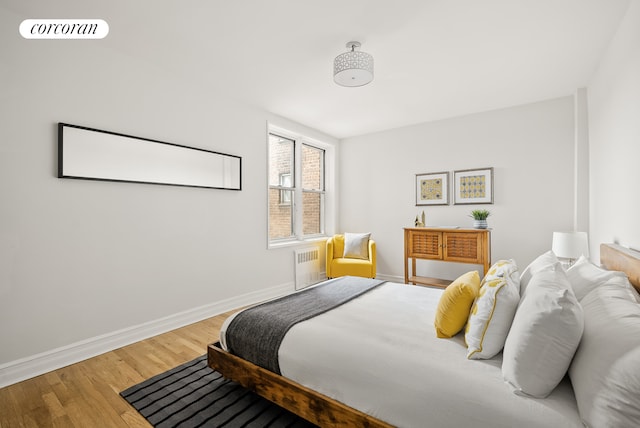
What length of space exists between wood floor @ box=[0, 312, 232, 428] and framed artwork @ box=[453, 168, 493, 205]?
12.1ft

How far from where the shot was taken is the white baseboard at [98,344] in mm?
2094

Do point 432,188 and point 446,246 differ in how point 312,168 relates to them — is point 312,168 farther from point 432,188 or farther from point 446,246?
point 446,246

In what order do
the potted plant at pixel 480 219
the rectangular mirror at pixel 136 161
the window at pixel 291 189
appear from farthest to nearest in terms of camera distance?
the window at pixel 291 189 → the potted plant at pixel 480 219 → the rectangular mirror at pixel 136 161

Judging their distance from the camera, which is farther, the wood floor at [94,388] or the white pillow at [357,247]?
the white pillow at [357,247]

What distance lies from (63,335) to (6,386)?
395 mm

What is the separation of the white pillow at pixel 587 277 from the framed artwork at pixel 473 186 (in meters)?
2.44

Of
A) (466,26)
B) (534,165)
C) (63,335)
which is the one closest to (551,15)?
(466,26)

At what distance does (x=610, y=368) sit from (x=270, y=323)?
5.06ft

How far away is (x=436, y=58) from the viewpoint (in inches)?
106

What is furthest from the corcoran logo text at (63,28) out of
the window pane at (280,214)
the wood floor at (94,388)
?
the window pane at (280,214)

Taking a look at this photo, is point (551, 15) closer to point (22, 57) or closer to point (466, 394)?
point (466, 394)

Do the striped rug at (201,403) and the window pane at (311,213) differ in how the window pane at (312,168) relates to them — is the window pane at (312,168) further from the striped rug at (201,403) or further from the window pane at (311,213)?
the striped rug at (201,403)

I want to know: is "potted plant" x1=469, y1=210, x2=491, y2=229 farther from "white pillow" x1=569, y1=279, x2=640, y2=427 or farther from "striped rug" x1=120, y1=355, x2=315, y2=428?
"striped rug" x1=120, y1=355, x2=315, y2=428

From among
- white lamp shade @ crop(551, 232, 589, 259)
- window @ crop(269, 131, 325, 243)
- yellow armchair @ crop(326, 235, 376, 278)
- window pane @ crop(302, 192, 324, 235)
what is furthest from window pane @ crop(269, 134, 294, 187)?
white lamp shade @ crop(551, 232, 589, 259)
